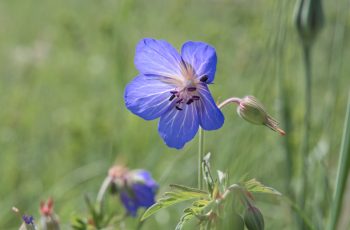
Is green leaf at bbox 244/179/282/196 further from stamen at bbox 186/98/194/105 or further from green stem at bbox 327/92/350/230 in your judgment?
green stem at bbox 327/92/350/230

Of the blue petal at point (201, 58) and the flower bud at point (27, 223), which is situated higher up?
the blue petal at point (201, 58)

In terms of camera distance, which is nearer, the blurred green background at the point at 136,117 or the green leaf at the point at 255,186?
the green leaf at the point at 255,186

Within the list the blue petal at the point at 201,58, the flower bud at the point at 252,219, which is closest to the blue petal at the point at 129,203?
the blue petal at the point at 201,58

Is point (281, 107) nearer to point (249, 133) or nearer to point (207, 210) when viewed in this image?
point (249, 133)

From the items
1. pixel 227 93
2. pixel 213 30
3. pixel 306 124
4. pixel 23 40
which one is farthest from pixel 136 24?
pixel 306 124

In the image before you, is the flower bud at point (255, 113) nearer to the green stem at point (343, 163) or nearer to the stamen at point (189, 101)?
the stamen at point (189, 101)

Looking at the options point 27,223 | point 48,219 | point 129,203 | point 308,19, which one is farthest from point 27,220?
point 308,19

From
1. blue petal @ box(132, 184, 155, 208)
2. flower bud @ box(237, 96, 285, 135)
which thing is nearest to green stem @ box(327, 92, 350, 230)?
flower bud @ box(237, 96, 285, 135)
